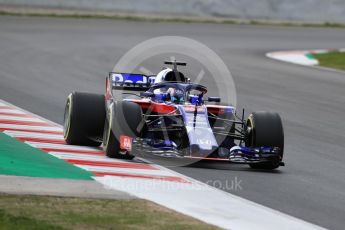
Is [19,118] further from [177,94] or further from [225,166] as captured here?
[225,166]

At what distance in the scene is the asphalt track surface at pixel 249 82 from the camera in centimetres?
1071

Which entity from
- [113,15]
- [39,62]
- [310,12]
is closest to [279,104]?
[39,62]

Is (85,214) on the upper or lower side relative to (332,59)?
lower

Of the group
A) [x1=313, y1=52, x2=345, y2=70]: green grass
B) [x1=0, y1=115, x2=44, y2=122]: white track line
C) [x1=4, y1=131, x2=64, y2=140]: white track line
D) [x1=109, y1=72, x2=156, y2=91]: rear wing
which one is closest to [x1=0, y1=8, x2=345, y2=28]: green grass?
[x1=313, y1=52, x2=345, y2=70]: green grass

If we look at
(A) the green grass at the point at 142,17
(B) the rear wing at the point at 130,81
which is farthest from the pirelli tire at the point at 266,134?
(A) the green grass at the point at 142,17

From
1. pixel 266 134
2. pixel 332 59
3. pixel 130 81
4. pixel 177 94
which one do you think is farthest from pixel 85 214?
pixel 332 59

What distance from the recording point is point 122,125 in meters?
11.8

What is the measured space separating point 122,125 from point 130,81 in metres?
2.43

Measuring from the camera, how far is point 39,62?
80.6ft

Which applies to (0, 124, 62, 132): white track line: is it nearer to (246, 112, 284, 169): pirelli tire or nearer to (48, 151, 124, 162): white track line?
(48, 151, 124, 162): white track line

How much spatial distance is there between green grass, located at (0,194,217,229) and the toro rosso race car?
2.45m

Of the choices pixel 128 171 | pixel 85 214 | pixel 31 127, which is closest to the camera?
pixel 85 214

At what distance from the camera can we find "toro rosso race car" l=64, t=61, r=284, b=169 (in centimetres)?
1155

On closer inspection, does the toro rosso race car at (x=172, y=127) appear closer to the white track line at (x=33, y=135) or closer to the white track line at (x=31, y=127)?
the white track line at (x=33, y=135)
